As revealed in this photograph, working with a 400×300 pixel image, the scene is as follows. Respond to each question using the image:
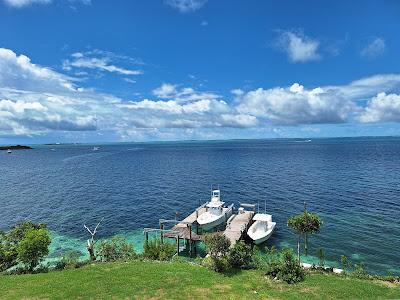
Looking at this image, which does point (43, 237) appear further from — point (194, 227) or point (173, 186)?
point (173, 186)

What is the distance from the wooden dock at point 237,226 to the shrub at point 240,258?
31.7 feet

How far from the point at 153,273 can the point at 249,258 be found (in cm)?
922

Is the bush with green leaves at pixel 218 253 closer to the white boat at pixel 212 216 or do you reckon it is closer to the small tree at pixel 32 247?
the small tree at pixel 32 247

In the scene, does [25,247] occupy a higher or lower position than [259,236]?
higher

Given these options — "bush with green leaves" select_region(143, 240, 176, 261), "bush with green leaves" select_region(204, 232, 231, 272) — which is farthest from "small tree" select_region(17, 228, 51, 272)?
"bush with green leaves" select_region(204, 232, 231, 272)

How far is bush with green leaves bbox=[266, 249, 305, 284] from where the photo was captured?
2539 cm

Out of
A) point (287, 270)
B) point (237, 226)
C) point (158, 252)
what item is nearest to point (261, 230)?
point (237, 226)

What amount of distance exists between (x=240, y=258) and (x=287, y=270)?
452 centimetres

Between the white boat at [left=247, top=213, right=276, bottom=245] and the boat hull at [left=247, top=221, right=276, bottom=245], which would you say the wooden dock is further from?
the white boat at [left=247, top=213, right=276, bottom=245]

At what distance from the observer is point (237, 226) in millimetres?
46875

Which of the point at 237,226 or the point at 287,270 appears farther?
the point at 237,226

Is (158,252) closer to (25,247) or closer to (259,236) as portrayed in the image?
(25,247)

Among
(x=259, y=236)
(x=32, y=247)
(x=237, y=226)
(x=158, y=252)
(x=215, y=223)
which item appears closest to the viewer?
(x=32, y=247)

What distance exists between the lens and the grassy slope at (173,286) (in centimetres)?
2294
